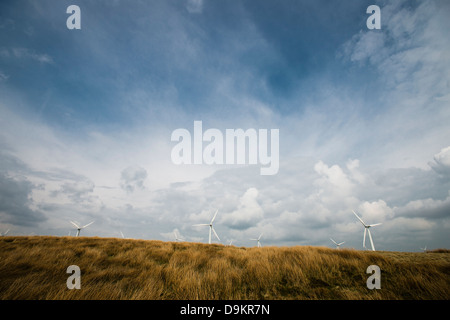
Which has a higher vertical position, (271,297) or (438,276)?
(438,276)

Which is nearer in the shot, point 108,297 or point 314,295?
point 108,297

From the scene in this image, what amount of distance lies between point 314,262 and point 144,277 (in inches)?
261
